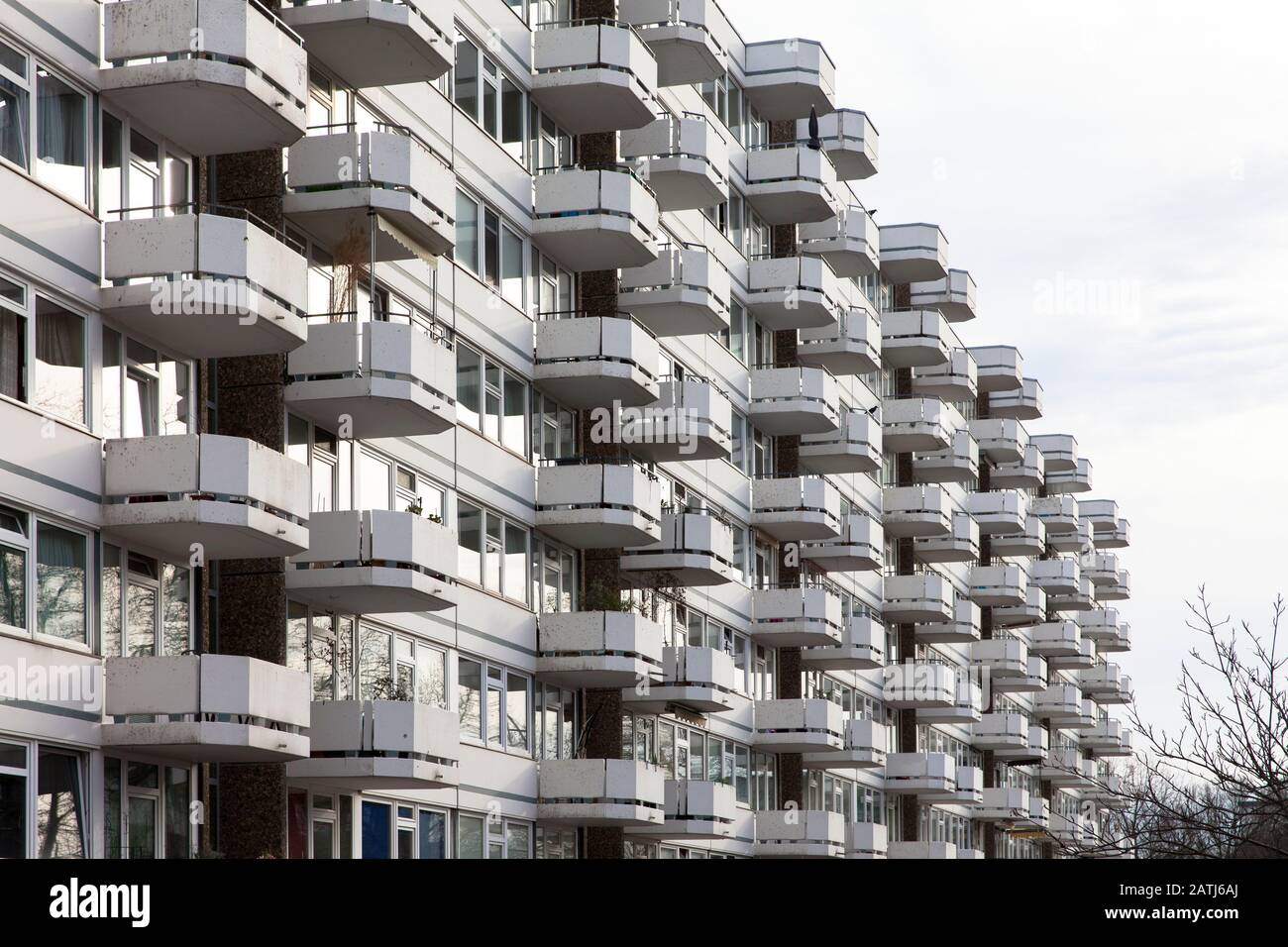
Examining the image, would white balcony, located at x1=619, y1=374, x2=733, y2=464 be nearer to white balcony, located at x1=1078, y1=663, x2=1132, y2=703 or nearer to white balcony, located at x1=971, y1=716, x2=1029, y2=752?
white balcony, located at x1=971, y1=716, x2=1029, y2=752

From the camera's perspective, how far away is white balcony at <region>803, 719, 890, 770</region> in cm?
6034

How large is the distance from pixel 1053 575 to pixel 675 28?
182 feet

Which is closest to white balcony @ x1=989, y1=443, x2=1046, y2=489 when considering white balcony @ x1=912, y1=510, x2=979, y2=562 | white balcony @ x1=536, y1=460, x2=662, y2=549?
white balcony @ x1=912, y1=510, x2=979, y2=562

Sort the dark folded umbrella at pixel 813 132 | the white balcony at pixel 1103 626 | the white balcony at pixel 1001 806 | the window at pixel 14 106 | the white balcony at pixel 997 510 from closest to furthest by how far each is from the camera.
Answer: the window at pixel 14 106 < the dark folded umbrella at pixel 813 132 < the white balcony at pixel 1001 806 < the white balcony at pixel 997 510 < the white balcony at pixel 1103 626

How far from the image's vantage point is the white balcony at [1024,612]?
91500 mm

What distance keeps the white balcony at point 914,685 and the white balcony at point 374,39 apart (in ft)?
135

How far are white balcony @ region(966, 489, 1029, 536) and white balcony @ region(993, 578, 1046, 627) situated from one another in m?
5.31

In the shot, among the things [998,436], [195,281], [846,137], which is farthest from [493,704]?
[998,436]

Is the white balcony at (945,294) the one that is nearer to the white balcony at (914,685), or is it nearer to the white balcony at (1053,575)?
the white balcony at (914,685)

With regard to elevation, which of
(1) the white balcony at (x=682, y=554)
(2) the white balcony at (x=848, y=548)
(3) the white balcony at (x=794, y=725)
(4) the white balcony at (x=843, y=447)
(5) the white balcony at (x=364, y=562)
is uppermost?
(4) the white balcony at (x=843, y=447)

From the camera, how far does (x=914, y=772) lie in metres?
69.4

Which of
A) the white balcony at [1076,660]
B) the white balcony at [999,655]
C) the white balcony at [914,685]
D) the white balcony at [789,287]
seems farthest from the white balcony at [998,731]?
the white balcony at [789,287]
